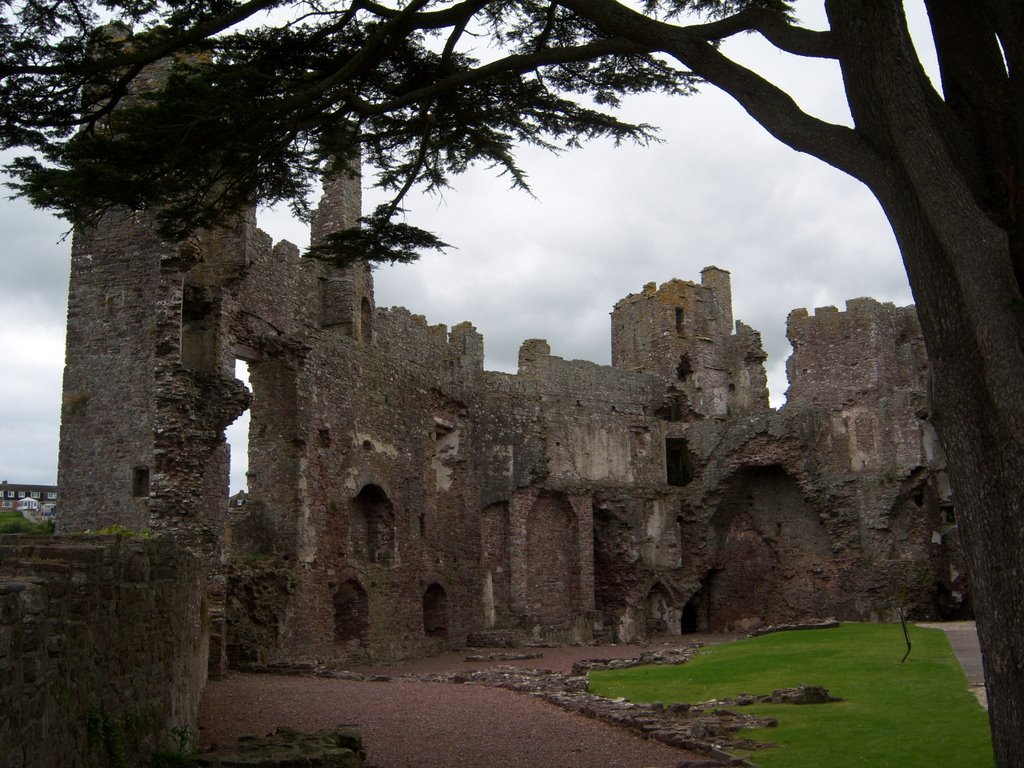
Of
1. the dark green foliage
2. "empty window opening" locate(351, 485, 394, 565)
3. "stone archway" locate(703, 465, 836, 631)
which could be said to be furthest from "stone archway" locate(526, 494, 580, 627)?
the dark green foliage

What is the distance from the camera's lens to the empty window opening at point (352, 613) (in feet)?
69.7

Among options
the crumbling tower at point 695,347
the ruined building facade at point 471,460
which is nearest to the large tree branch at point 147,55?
the ruined building facade at point 471,460

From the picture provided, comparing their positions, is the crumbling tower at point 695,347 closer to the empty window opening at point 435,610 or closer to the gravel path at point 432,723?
the empty window opening at point 435,610

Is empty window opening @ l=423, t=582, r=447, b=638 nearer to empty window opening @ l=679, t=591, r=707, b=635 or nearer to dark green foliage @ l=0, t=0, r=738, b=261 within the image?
empty window opening @ l=679, t=591, r=707, b=635

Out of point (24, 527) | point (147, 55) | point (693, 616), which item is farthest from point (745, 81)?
point (693, 616)

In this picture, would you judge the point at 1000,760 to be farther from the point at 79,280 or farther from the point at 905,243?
the point at 79,280

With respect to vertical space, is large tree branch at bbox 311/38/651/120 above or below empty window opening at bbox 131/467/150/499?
above

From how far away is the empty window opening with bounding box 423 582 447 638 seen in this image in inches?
961

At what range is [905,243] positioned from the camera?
6922 millimetres

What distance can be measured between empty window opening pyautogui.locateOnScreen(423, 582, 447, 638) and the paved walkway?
397 inches

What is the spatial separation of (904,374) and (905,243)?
25118mm

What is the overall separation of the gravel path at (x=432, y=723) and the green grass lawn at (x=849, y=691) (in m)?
1.34

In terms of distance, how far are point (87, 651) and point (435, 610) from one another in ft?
64.2

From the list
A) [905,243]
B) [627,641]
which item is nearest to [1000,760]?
[905,243]
